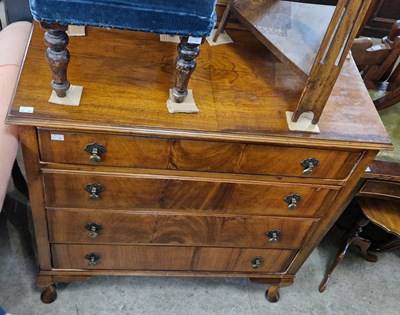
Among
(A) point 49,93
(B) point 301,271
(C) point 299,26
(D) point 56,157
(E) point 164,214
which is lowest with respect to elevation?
(B) point 301,271

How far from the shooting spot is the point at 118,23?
89 cm

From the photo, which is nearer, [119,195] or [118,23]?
[118,23]

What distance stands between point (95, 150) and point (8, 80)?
475mm

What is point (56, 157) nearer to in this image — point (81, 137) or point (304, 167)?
point (81, 137)

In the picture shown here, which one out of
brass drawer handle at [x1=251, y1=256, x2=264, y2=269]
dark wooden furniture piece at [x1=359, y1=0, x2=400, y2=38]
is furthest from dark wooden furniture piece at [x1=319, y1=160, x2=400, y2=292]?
dark wooden furniture piece at [x1=359, y1=0, x2=400, y2=38]

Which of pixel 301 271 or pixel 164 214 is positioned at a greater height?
pixel 164 214

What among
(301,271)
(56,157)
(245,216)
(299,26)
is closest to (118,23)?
(56,157)

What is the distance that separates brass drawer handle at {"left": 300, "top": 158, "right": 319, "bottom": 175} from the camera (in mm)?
1169

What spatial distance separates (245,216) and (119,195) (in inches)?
15.6

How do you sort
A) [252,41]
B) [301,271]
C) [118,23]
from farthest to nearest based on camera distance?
[301,271], [252,41], [118,23]

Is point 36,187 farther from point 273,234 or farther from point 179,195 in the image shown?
point 273,234

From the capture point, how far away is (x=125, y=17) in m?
0.88

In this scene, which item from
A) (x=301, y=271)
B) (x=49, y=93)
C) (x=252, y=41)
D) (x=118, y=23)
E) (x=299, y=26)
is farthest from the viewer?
(x=301, y=271)

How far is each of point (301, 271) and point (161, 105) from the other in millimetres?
1145
